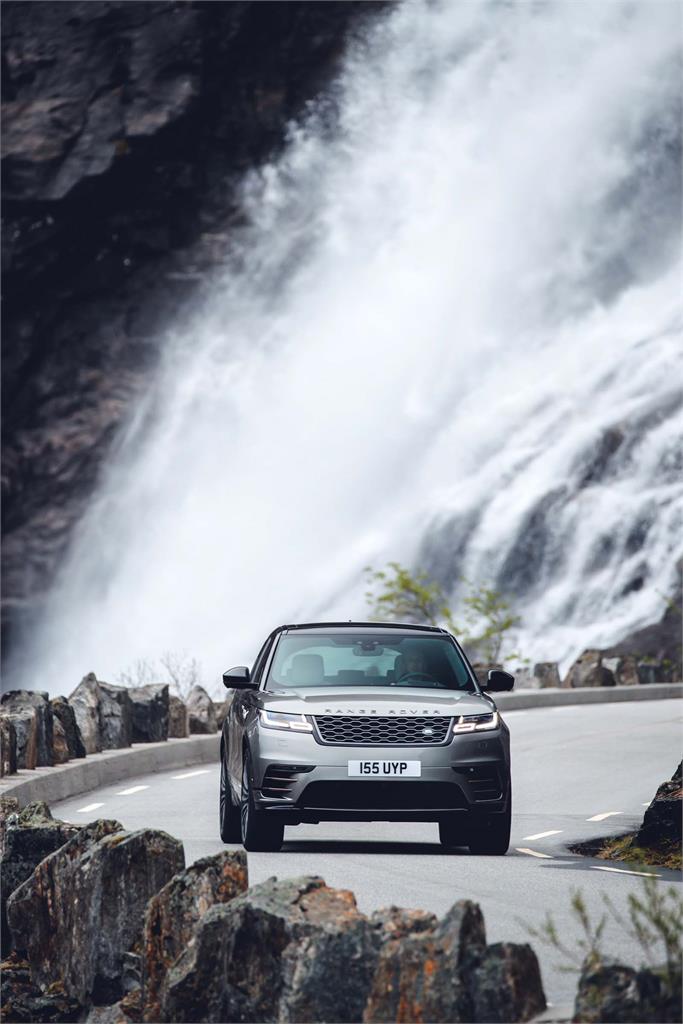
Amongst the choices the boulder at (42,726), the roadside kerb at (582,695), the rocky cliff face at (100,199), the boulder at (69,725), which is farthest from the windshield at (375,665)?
the rocky cliff face at (100,199)

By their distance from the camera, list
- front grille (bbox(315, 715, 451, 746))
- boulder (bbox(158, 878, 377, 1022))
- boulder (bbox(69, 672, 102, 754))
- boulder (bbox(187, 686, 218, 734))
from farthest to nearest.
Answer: boulder (bbox(187, 686, 218, 734))
boulder (bbox(69, 672, 102, 754))
front grille (bbox(315, 715, 451, 746))
boulder (bbox(158, 878, 377, 1022))

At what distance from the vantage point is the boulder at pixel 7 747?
16.1m

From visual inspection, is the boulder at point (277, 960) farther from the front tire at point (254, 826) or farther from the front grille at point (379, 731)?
the front tire at point (254, 826)

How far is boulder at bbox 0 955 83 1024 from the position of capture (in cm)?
802

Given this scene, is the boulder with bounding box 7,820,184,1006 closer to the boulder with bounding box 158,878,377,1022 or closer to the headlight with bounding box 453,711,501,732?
the boulder with bounding box 158,878,377,1022

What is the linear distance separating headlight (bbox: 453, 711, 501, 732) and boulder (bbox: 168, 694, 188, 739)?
36.3 ft

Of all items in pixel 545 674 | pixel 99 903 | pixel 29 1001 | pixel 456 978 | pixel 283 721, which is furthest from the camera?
pixel 545 674

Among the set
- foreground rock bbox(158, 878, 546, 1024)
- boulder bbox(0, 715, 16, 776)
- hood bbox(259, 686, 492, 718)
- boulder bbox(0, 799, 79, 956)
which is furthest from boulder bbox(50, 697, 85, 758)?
foreground rock bbox(158, 878, 546, 1024)

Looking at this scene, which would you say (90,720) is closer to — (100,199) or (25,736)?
(25,736)

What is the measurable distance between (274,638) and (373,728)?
171 centimetres

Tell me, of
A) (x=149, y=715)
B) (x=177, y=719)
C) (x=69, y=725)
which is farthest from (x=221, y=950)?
(x=177, y=719)

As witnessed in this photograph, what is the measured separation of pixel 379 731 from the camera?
12.4 meters

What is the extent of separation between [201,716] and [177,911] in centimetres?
1713

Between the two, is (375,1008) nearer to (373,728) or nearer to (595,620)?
(373,728)
